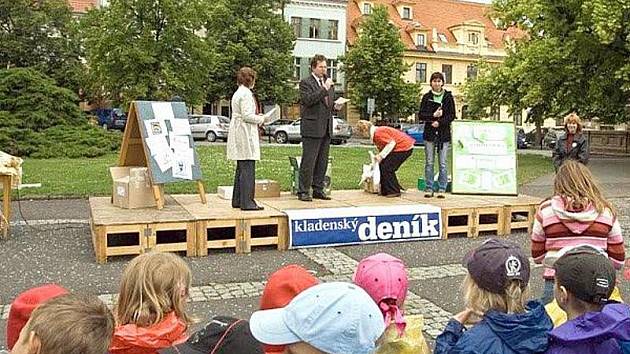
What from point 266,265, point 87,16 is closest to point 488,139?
point 266,265

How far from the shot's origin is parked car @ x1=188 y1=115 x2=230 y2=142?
1665 inches

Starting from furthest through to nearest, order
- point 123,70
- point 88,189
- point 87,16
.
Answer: point 87,16 → point 123,70 → point 88,189

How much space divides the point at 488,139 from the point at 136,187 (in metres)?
5.40

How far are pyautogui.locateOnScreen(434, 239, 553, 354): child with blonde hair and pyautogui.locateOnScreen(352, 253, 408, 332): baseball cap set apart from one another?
0.23m

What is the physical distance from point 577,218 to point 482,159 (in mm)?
6743

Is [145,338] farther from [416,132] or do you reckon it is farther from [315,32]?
[315,32]

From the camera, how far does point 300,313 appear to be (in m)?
2.27

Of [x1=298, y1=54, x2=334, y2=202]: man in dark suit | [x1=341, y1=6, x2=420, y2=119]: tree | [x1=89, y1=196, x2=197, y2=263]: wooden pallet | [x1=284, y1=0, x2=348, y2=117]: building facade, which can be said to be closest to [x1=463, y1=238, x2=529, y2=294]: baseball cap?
[x1=89, y1=196, x2=197, y2=263]: wooden pallet

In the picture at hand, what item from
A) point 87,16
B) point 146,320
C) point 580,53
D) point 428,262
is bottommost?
point 428,262

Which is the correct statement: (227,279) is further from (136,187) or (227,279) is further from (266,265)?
(136,187)

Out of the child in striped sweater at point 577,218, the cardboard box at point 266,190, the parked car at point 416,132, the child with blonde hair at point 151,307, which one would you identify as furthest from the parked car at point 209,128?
the child with blonde hair at point 151,307

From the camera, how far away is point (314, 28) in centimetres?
5912

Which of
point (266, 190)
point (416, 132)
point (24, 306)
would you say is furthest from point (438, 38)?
point (24, 306)

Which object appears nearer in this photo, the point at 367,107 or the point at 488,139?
the point at 488,139
